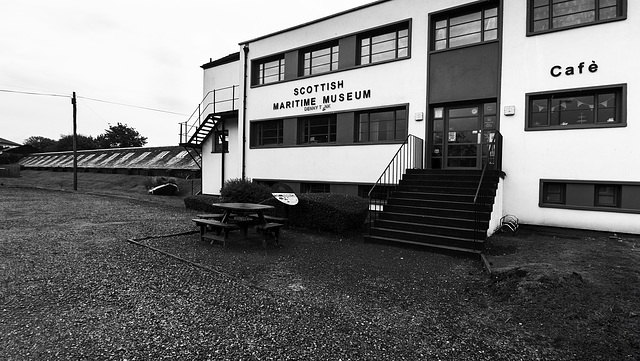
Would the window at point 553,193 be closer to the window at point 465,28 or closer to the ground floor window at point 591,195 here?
the ground floor window at point 591,195

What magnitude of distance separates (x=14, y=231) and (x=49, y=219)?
7.19 feet

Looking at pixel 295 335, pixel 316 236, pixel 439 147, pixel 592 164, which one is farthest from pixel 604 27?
pixel 295 335

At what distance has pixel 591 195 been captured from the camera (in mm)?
9203

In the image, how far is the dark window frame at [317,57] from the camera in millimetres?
14328

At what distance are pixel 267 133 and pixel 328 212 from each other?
788 cm

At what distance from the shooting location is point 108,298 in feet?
14.7

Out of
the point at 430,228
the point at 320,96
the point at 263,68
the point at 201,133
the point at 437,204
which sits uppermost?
the point at 263,68

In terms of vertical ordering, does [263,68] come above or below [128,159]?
above

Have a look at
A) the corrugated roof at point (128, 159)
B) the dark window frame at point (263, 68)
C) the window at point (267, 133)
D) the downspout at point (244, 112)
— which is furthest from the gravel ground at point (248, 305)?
the corrugated roof at point (128, 159)

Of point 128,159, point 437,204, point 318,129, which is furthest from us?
point 128,159

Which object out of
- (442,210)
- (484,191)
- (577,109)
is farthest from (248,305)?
(577,109)

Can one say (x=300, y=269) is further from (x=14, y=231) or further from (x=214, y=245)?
(x=14, y=231)

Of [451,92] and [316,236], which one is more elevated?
[451,92]

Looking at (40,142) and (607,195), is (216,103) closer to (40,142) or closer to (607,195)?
(607,195)
